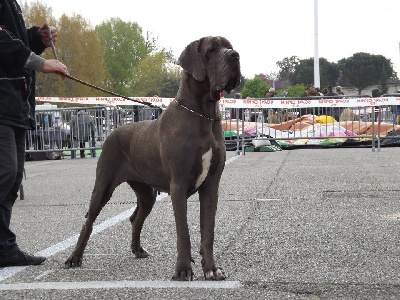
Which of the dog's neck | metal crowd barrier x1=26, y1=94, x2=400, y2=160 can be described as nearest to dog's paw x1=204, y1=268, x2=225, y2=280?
the dog's neck

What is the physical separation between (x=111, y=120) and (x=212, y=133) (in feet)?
53.6

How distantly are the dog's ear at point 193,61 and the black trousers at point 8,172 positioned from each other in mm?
1357

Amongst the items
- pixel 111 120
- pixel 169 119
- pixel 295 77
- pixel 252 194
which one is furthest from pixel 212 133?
pixel 295 77

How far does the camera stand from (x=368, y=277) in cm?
480

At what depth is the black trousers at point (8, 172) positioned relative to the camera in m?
5.51

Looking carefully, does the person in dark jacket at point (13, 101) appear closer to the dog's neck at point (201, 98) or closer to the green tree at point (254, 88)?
the dog's neck at point (201, 98)

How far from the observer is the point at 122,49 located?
3511 inches

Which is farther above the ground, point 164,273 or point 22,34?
point 22,34

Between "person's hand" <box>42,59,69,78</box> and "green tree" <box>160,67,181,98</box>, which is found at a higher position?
"green tree" <box>160,67,181,98</box>

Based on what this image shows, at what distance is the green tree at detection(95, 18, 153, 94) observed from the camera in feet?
290

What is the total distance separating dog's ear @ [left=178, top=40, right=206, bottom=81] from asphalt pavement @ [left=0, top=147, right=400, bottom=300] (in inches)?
45.7

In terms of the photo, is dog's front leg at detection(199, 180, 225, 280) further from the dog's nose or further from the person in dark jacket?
the person in dark jacket

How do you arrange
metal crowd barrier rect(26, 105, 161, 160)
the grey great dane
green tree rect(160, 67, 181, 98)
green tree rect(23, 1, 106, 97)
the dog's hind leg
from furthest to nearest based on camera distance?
green tree rect(160, 67, 181, 98), green tree rect(23, 1, 106, 97), metal crowd barrier rect(26, 105, 161, 160), the dog's hind leg, the grey great dane

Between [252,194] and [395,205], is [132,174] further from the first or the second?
[252,194]
